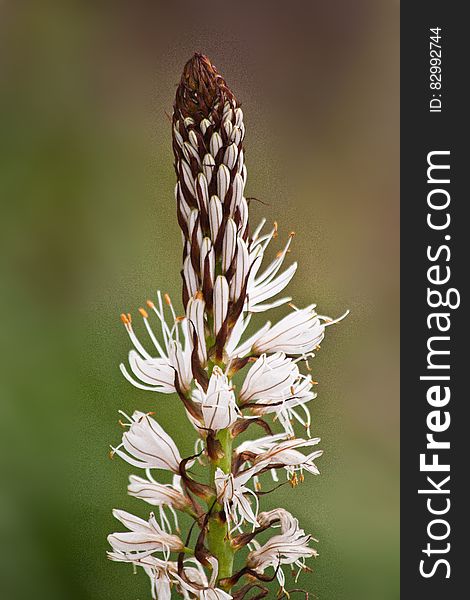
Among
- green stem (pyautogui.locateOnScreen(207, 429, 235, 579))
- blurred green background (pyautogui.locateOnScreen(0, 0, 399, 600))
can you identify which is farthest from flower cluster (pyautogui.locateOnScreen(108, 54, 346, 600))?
blurred green background (pyautogui.locateOnScreen(0, 0, 399, 600))

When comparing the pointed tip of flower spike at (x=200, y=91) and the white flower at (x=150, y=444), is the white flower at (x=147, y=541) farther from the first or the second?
the pointed tip of flower spike at (x=200, y=91)

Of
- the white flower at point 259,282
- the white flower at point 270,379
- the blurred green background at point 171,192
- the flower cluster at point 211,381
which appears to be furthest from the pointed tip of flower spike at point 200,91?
the blurred green background at point 171,192

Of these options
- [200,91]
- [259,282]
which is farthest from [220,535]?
[200,91]

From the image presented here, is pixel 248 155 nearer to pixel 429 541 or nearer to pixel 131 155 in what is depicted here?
pixel 131 155

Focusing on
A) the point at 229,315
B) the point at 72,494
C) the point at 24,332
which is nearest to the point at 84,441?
the point at 72,494

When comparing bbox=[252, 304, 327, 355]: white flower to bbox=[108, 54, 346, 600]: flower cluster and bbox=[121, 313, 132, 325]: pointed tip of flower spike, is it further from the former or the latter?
bbox=[121, 313, 132, 325]: pointed tip of flower spike
